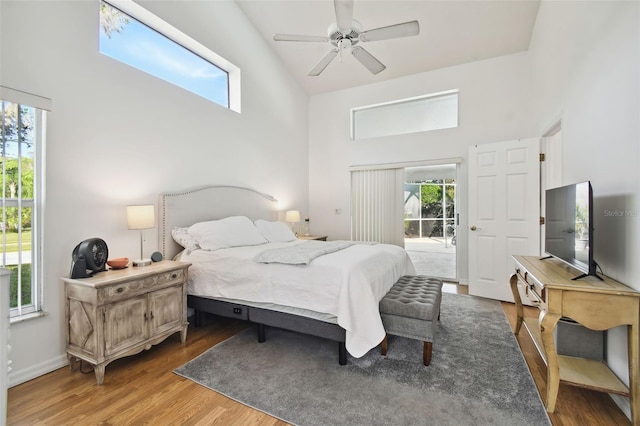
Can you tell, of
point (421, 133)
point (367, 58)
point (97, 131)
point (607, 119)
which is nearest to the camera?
point (607, 119)

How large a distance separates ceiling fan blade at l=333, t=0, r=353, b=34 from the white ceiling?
1.41 meters

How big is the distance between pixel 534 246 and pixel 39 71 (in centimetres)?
532

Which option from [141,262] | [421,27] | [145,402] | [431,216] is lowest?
[145,402]

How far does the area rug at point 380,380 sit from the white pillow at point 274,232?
1.36 metres

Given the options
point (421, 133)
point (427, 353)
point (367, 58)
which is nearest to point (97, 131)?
point (367, 58)

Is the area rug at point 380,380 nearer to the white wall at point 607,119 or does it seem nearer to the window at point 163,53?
the white wall at point 607,119

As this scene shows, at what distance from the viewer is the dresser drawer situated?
2031 millimetres

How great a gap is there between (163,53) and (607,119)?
4163mm

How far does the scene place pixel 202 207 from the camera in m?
3.50

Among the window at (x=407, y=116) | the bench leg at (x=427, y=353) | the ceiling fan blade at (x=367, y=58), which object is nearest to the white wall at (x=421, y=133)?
the window at (x=407, y=116)

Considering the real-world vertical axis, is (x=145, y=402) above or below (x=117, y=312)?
below

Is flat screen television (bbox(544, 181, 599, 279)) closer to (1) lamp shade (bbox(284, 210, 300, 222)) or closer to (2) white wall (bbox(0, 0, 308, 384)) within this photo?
(1) lamp shade (bbox(284, 210, 300, 222))

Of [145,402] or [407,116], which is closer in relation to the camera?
[145,402]

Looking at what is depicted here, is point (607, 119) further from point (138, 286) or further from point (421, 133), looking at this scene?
point (138, 286)
